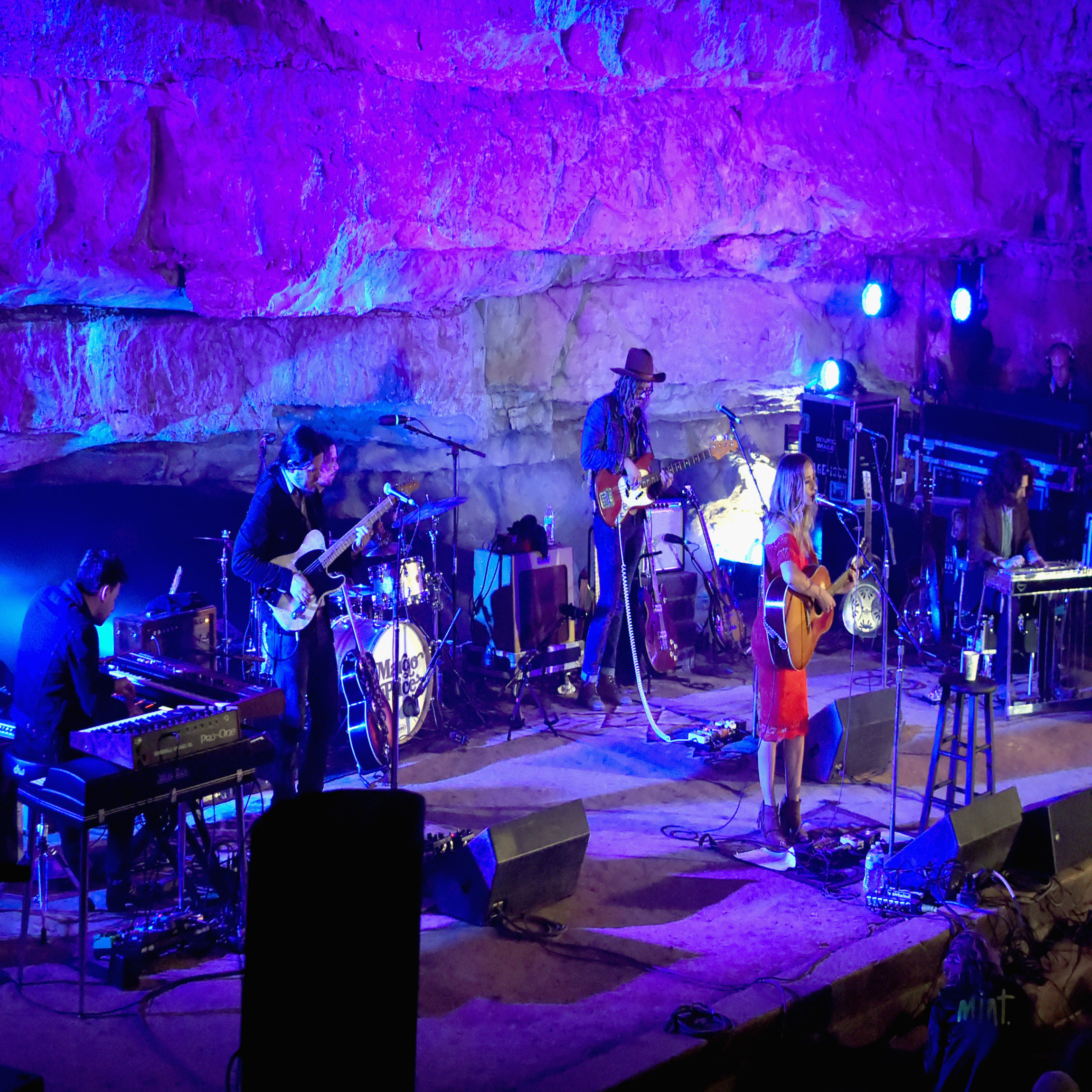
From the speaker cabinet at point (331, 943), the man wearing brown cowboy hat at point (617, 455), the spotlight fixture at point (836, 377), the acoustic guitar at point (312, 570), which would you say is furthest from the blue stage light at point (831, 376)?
the speaker cabinet at point (331, 943)

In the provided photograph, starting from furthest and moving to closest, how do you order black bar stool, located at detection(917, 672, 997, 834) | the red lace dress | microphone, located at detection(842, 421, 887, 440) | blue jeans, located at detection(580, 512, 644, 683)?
microphone, located at detection(842, 421, 887, 440), blue jeans, located at detection(580, 512, 644, 683), black bar stool, located at detection(917, 672, 997, 834), the red lace dress

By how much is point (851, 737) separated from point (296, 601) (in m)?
3.39

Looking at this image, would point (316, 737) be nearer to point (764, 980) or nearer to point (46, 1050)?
point (46, 1050)

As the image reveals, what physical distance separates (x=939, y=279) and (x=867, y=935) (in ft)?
28.7

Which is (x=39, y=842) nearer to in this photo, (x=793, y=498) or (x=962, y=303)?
(x=793, y=498)

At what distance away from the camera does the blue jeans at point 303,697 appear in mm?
5949

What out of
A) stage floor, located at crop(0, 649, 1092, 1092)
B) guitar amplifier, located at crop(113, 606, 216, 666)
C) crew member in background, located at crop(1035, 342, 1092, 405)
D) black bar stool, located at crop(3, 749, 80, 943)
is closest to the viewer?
stage floor, located at crop(0, 649, 1092, 1092)

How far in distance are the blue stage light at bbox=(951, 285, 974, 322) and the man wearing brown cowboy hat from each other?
5.08 m

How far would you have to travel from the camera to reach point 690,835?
6.36 m

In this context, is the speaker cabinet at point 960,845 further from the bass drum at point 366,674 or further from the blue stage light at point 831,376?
the blue stage light at point 831,376

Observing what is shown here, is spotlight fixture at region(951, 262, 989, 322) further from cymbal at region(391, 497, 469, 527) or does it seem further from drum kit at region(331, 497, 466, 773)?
cymbal at region(391, 497, 469, 527)

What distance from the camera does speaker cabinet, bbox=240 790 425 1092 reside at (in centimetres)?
279

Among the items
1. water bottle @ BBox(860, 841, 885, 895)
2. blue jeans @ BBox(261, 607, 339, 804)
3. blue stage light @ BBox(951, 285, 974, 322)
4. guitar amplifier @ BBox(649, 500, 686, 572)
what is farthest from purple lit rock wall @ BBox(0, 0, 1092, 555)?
water bottle @ BBox(860, 841, 885, 895)

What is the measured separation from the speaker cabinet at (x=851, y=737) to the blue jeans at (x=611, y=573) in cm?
166
